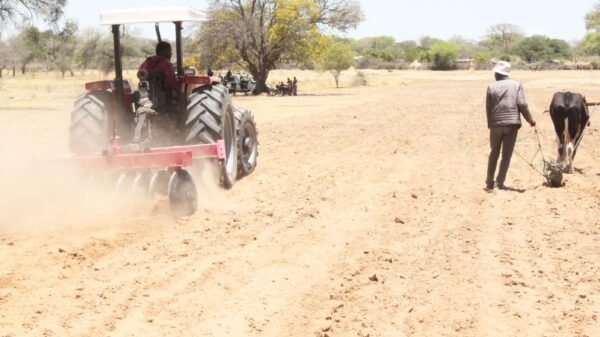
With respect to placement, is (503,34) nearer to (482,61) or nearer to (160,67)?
(482,61)

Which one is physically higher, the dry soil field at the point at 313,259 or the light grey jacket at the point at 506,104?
the light grey jacket at the point at 506,104

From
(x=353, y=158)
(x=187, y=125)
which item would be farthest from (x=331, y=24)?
(x=187, y=125)

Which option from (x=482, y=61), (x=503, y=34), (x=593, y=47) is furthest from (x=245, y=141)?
(x=503, y=34)

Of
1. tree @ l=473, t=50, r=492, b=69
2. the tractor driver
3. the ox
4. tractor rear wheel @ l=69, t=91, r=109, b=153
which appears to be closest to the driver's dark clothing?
the tractor driver

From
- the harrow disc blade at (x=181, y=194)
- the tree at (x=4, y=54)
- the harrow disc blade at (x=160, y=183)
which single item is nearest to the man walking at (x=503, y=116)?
the harrow disc blade at (x=181, y=194)

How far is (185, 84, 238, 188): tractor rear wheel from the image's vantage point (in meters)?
7.71

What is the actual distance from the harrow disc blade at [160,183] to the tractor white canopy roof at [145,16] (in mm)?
1869

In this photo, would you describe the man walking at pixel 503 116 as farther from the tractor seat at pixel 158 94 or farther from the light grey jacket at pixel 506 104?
the tractor seat at pixel 158 94

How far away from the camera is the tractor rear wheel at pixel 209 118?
7.71 meters

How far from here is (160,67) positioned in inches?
309

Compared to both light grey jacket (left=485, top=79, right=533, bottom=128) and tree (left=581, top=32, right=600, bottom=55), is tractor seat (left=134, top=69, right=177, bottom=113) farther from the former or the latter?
tree (left=581, top=32, right=600, bottom=55)

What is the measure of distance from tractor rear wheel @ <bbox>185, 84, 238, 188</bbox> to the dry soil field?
57 centimetres

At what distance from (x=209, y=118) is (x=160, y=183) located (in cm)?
114

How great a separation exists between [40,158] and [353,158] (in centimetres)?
590
